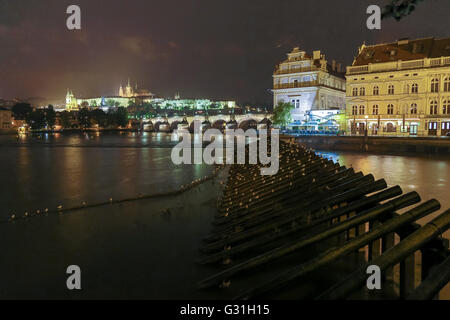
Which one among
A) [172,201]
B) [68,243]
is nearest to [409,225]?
[68,243]

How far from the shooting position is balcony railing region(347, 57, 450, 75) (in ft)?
157

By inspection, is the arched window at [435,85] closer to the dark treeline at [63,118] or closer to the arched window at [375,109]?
the arched window at [375,109]

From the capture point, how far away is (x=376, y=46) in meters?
56.9

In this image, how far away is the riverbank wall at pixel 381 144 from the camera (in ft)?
125

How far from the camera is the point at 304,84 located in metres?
64.3

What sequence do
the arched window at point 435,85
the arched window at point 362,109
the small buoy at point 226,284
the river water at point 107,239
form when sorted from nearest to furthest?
the small buoy at point 226,284 → the river water at point 107,239 → the arched window at point 435,85 → the arched window at point 362,109

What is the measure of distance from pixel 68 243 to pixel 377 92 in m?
54.0

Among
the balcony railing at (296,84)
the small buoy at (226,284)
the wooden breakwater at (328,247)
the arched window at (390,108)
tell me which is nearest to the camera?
the wooden breakwater at (328,247)

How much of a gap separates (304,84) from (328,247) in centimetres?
6080

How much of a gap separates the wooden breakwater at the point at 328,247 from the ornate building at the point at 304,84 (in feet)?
186

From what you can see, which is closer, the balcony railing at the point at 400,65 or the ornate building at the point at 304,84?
the balcony railing at the point at 400,65

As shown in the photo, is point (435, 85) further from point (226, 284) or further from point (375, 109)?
point (226, 284)

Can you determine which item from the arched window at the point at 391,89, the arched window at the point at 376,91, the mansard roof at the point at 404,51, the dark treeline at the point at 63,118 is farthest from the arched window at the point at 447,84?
the dark treeline at the point at 63,118

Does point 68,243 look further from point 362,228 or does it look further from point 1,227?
point 362,228
